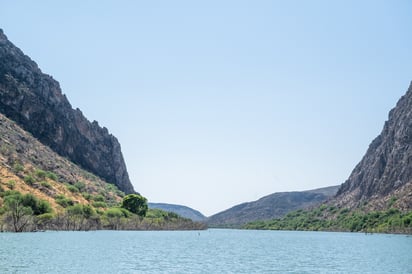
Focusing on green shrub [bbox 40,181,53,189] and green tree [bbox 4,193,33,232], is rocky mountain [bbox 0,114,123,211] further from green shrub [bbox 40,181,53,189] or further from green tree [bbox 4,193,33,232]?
green tree [bbox 4,193,33,232]

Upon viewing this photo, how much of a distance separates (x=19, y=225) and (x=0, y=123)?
96167 mm

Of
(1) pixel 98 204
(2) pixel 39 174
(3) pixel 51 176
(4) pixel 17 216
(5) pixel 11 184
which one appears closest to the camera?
(4) pixel 17 216

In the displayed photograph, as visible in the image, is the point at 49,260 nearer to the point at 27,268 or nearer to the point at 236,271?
the point at 27,268

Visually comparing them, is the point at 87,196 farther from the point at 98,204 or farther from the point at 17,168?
the point at 17,168

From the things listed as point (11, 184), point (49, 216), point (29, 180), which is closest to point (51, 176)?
point (29, 180)

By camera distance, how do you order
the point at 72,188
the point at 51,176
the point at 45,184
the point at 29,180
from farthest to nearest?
1. the point at 72,188
2. the point at 51,176
3. the point at 45,184
4. the point at 29,180

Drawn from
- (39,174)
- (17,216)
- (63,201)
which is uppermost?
(39,174)

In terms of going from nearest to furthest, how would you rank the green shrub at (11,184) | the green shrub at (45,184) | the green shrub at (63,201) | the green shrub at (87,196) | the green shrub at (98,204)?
the green shrub at (11,184) < the green shrub at (63,201) < the green shrub at (45,184) < the green shrub at (98,204) < the green shrub at (87,196)

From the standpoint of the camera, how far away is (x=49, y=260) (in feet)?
181

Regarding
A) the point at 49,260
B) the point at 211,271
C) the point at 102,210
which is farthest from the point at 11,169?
the point at 211,271

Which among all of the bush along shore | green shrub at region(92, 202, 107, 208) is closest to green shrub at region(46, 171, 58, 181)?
green shrub at region(92, 202, 107, 208)

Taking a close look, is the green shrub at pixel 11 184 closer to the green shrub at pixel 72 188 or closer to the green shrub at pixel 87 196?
the green shrub at pixel 72 188

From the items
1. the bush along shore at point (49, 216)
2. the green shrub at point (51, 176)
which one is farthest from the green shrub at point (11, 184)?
the green shrub at point (51, 176)

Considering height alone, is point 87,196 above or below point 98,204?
above
